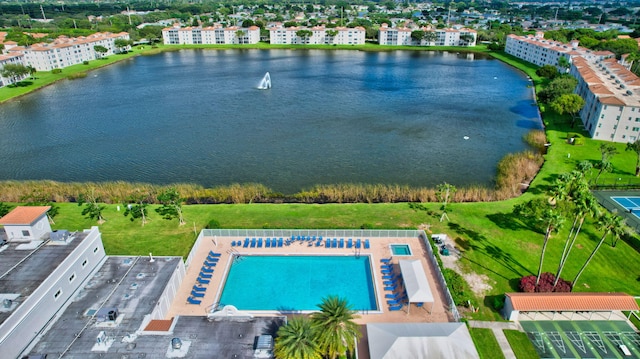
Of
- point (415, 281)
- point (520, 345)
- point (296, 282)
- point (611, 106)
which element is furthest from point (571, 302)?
point (611, 106)

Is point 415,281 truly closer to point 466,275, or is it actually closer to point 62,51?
point 466,275

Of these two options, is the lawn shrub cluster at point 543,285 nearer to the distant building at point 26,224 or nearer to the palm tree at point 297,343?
the palm tree at point 297,343

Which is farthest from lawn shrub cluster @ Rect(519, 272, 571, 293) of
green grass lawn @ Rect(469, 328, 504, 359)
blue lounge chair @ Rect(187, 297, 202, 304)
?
blue lounge chair @ Rect(187, 297, 202, 304)

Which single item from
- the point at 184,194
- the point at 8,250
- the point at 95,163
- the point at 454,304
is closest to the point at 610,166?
the point at 454,304

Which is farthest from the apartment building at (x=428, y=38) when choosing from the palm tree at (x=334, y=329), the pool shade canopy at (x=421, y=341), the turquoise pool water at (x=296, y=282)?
the palm tree at (x=334, y=329)

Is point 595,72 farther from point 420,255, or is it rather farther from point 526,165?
point 420,255
